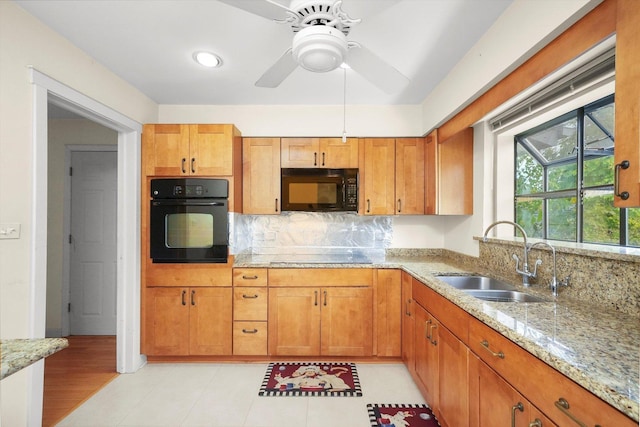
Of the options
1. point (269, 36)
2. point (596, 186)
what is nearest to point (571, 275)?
point (596, 186)

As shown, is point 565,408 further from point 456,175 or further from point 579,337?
point 456,175

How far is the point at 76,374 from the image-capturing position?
2557mm

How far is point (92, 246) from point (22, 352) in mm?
3275

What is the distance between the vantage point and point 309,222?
3266 millimetres

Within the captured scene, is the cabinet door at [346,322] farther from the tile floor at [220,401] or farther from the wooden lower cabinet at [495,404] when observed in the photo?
the wooden lower cabinet at [495,404]

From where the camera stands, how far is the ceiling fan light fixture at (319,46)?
1278mm

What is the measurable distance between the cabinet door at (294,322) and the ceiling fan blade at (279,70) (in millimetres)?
1715

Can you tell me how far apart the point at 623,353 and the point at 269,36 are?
2189 mm

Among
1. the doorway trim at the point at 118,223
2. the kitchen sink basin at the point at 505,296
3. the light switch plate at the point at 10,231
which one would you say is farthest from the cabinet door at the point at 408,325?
the light switch plate at the point at 10,231

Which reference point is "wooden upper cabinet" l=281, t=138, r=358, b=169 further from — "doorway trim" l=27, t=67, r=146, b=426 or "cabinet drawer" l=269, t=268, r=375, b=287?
"doorway trim" l=27, t=67, r=146, b=426

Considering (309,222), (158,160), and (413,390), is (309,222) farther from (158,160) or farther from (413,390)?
(413,390)

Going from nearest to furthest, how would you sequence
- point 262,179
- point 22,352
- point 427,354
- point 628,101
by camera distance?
1. point 22,352
2. point 628,101
3. point 427,354
4. point 262,179

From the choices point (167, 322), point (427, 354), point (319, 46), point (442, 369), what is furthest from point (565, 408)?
point (167, 322)

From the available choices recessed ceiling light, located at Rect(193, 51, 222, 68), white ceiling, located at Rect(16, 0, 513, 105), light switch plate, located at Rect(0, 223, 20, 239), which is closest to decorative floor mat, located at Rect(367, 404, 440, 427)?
white ceiling, located at Rect(16, 0, 513, 105)
